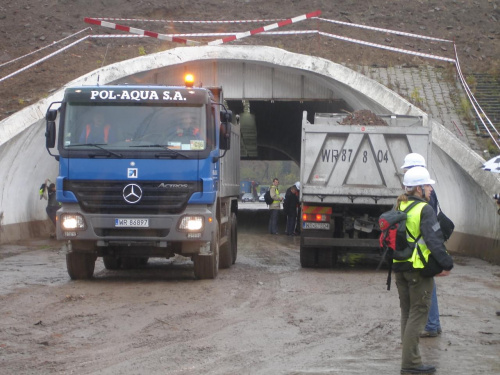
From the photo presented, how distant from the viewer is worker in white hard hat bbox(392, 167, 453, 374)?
6.70m

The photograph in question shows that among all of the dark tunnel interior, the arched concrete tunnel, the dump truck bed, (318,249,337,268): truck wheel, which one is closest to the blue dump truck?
the dump truck bed

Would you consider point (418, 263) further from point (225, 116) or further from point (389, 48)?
point (389, 48)

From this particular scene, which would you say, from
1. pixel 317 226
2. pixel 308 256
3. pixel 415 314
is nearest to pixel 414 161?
pixel 415 314

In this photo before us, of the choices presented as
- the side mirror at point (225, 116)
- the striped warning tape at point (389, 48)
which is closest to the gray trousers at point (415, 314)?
the side mirror at point (225, 116)

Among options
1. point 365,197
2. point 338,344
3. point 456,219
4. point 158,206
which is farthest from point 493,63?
point 338,344

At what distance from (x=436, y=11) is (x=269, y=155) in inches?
872

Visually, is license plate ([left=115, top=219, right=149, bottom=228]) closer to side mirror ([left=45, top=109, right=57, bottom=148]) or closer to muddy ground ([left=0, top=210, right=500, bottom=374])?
muddy ground ([left=0, top=210, right=500, bottom=374])

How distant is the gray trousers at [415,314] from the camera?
6.79m

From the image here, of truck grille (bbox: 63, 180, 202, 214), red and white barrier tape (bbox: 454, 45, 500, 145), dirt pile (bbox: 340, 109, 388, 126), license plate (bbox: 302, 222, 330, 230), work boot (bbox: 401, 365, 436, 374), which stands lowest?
work boot (bbox: 401, 365, 436, 374)

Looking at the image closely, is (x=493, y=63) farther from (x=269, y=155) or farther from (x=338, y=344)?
(x=269, y=155)

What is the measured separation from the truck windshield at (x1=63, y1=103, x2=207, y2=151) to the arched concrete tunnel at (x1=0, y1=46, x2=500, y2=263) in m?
7.11

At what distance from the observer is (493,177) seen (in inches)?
711

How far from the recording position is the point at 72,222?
12.5m

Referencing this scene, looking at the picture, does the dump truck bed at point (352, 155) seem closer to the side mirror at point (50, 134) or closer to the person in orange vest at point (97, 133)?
the person in orange vest at point (97, 133)
